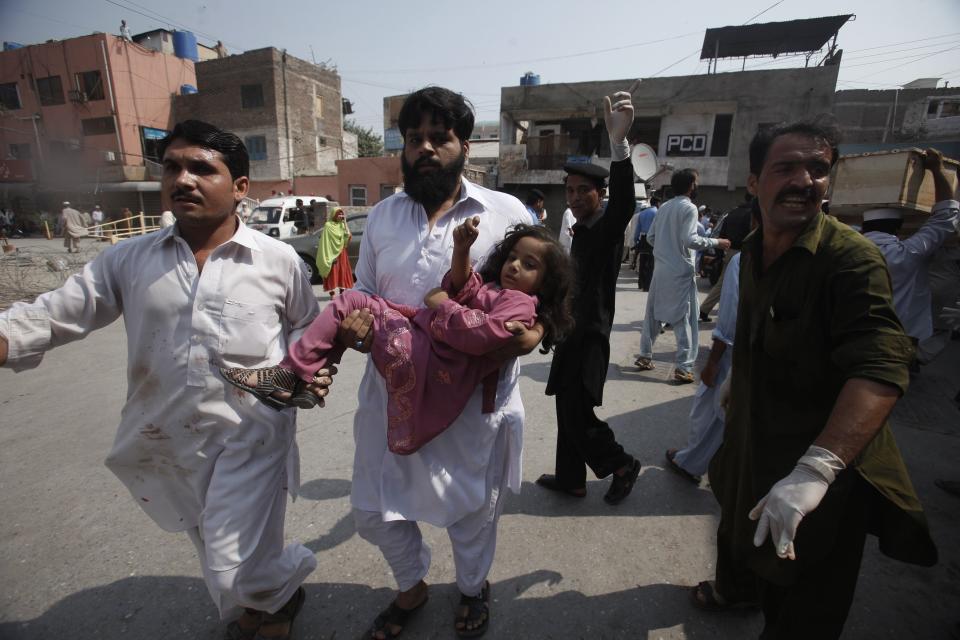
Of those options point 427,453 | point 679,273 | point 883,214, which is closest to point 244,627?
point 427,453

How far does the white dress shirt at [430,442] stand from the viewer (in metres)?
1.74

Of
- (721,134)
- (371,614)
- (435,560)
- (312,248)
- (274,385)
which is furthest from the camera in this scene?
(721,134)

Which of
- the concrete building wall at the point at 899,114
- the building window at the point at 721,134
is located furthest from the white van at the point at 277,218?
the concrete building wall at the point at 899,114

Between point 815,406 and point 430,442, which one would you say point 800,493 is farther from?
point 430,442

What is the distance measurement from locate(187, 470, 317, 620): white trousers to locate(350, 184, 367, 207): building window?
914 inches

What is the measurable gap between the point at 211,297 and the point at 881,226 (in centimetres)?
442

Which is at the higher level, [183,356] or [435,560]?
[183,356]

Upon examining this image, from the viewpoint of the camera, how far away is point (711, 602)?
6.52ft

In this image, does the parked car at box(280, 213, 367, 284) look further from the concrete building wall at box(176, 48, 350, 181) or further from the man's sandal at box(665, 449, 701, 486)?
the concrete building wall at box(176, 48, 350, 181)

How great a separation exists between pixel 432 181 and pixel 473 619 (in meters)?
1.77

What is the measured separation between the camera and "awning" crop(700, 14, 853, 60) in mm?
20234

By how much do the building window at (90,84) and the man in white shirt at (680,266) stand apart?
101ft

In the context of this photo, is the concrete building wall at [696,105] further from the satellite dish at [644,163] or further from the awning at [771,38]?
the satellite dish at [644,163]

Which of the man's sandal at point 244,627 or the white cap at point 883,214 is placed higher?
the white cap at point 883,214
